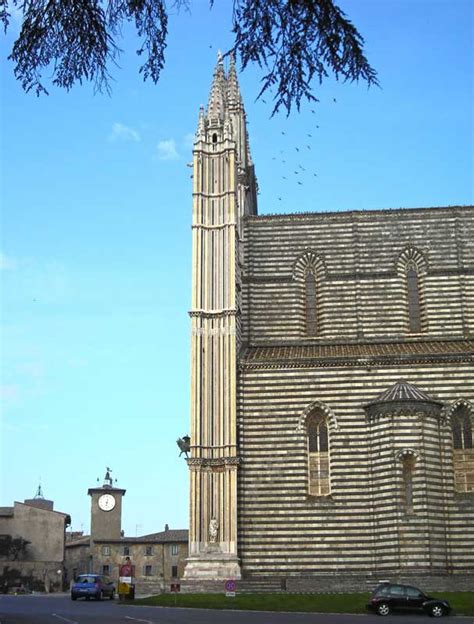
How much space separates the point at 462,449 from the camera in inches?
1278

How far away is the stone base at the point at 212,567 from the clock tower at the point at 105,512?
97.6 ft

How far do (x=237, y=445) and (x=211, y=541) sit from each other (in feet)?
11.1

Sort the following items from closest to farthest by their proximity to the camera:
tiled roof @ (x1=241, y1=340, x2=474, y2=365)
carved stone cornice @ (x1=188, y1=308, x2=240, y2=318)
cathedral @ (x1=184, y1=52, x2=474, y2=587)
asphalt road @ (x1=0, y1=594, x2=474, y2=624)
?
asphalt road @ (x1=0, y1=594, x2=474, y2=624) → cathedral @ (x1=184, y1=52, x2=474, y2=587) → tiled roof @ (x1=241, y1=340, x2=474, y2=365) → carved stone cornice @ (x1=188, y1=308, x2=240, y2=318)

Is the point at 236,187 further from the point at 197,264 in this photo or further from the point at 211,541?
the point at 211,541

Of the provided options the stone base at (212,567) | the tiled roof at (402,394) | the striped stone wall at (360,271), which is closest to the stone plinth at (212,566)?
the stone base at (212,567)

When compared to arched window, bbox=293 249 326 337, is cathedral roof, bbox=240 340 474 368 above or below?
below

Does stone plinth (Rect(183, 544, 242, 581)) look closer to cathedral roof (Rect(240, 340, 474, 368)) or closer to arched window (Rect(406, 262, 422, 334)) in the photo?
cathedral roof (Rect(240, 340, 474, 368))

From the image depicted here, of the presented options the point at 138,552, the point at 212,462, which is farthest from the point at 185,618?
the point at 138,552

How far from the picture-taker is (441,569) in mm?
30109

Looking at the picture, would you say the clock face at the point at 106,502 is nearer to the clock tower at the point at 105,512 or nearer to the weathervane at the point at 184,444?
the clock tower at the point at 105,512

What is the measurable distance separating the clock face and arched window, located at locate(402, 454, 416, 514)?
3309 cm

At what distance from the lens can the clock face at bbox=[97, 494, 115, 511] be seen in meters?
60.7

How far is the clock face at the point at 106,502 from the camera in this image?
60.7m

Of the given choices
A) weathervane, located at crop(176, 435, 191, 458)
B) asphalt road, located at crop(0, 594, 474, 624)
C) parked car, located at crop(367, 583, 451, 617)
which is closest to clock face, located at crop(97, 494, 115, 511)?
weathervane, located at crop(176, 435, 191, 458)
